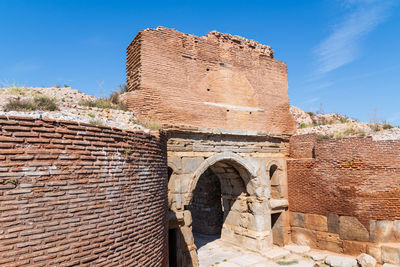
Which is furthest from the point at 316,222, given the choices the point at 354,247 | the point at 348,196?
the point at 348,196

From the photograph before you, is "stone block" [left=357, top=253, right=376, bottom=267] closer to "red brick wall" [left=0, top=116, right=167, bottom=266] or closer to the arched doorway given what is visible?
the arched doorway

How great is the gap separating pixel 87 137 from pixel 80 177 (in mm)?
525

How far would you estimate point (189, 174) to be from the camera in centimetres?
845

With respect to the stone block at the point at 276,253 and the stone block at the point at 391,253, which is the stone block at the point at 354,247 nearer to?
the stone block at the point at 391,253

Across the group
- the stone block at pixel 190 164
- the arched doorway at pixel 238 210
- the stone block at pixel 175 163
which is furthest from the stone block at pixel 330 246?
the stone block at pixel 175 163

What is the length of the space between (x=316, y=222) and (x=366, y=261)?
200cm

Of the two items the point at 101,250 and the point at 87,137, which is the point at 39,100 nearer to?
the point at 87,137

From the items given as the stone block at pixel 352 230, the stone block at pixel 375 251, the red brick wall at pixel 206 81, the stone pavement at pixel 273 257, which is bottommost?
the stone pavement at pixel 273 257

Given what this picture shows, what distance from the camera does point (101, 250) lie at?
3637 mm

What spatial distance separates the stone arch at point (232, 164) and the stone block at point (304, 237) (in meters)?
2.65

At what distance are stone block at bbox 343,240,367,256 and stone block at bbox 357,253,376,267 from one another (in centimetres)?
39

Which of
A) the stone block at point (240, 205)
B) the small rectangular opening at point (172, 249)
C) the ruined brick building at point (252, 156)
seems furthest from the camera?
the stone block at point (240, 205)

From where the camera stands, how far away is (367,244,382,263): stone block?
8.31 m

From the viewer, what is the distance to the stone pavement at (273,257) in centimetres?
878
